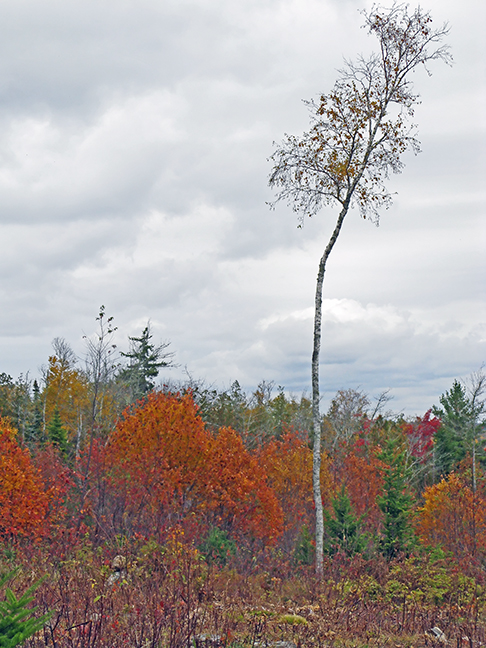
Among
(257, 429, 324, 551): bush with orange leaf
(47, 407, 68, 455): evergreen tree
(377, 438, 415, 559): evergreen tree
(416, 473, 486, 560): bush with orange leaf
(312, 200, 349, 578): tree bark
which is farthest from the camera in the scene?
(47, 407, 68, 455): evergreen tree

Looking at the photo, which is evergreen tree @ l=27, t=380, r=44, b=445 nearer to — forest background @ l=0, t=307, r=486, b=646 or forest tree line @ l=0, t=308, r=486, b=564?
forest background @ l=0, t=307, r=486, b=646

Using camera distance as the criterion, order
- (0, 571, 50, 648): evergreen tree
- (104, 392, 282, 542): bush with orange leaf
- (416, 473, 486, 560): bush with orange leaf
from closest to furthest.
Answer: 1. (0, 571, 50, 648): evergreen tree
2. (104, 392, 282, 542): bush with orange leaf
3. (416, 473, 486, 560): bush with orange leaf

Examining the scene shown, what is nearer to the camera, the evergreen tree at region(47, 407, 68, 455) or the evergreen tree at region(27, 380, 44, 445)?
the evergreen tree at region(47, 407, 68, 455)

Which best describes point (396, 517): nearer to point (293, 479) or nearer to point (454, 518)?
point (454, 518)

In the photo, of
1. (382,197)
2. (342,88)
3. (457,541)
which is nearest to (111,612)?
(382,197)

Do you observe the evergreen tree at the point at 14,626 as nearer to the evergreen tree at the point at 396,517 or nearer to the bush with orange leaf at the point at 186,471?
the bush with orange leaf at the point at 186,471

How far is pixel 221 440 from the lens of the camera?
18125 millimetres

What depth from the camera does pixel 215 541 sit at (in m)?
15.2

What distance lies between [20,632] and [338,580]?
32.0 ft

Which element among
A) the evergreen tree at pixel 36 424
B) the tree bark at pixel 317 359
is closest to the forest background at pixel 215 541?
the tree bark at pixel 317 359

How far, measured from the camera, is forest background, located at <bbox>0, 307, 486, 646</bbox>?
6.55m

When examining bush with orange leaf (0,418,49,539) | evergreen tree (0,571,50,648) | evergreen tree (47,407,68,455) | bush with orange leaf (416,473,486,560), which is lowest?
bush with orange leaf (416,473,486,560)

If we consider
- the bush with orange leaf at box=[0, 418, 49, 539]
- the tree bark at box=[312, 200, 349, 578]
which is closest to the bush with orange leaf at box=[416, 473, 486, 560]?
the tree bark at box=[312, 200, 349, 578]

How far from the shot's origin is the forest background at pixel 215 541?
21.5 feet
